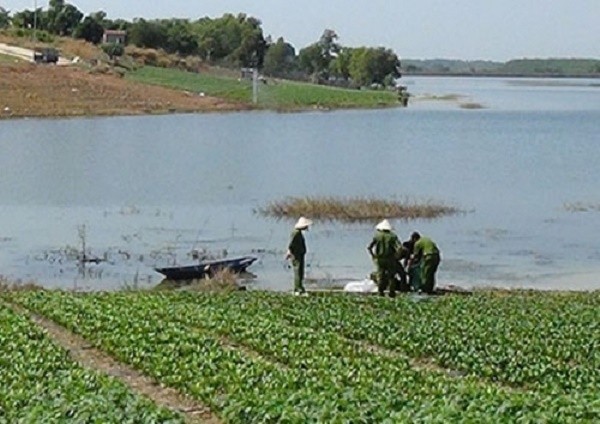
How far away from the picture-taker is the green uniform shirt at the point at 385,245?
27.8 metres

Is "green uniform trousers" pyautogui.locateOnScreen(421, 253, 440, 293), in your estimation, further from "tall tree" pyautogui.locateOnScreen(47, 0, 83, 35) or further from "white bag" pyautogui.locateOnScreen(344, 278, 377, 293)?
"tall tree" pyautogui.locateOnScreen(47, 0, 83, 35)

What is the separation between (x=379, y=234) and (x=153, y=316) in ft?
21.2

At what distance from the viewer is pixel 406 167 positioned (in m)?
73.1

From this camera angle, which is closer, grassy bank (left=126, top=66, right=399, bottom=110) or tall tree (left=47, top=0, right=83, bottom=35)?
grassy bank (left=126, top=66, right=399, bottom=110)

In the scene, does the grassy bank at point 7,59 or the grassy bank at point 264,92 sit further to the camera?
the grassy bank at point 264,92

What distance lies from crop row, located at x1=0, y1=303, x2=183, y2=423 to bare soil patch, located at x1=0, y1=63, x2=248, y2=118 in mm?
92188

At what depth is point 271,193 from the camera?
58.7 meters

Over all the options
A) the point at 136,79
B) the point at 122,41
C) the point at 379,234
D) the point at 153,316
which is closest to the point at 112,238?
the point at 379,234

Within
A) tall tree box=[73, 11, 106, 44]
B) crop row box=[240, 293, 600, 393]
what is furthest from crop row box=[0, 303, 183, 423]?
tall tree box=[73, 11, 106, 44]

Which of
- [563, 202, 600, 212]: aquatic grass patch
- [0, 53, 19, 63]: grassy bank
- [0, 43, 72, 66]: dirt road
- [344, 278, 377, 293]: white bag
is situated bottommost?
[563, 202, 600, 212]: aquatic grass patch

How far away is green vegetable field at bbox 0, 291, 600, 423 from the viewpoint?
542 inches

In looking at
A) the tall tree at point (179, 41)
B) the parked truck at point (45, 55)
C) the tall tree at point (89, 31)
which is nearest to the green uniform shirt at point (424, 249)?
the parked truck at point (45, 55)

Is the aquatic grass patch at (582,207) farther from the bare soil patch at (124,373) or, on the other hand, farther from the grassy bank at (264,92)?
the grassy bank at (264,92)

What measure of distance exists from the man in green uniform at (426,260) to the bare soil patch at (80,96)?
85.2 metres
